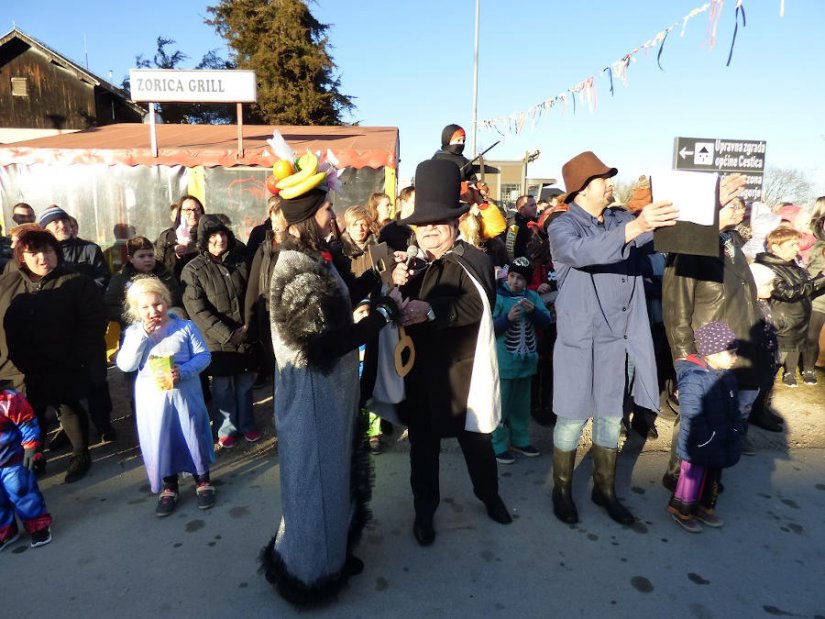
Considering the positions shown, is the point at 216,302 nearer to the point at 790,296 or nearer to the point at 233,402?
the point at 233,402

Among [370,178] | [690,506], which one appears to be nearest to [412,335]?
[690,506]

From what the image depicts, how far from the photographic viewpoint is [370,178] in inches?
347

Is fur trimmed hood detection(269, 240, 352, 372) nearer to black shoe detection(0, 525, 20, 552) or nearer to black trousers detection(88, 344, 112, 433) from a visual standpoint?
black shoe detection(0, 525, 20, 552)

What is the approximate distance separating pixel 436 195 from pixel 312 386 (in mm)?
1224

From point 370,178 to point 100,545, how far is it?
22.8 ft

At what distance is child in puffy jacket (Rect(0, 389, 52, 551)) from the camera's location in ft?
9.59

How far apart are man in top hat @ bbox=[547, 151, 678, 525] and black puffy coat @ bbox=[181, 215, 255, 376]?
8.41 ft

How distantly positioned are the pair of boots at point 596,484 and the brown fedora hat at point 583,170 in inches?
63.6

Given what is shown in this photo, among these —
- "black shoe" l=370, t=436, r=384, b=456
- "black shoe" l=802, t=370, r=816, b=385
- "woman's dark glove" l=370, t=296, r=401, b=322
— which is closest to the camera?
"woman's dark glove" l=370, t=296, r=401, b=322

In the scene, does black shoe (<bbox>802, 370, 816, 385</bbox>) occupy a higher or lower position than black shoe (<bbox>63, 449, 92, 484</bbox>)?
higher

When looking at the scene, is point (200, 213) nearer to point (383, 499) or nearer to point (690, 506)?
point (383, 499)

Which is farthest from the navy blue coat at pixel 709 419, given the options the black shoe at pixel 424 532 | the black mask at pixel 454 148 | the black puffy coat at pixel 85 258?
A: the black puffy coat at pixel 85 258

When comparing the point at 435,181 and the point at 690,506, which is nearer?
the point at 435,181

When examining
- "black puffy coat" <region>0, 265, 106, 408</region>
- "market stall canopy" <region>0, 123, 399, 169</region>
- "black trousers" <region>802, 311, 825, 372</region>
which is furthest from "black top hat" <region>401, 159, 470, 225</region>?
"market stall canopy" <region>0, 123, 399, 169</region>
